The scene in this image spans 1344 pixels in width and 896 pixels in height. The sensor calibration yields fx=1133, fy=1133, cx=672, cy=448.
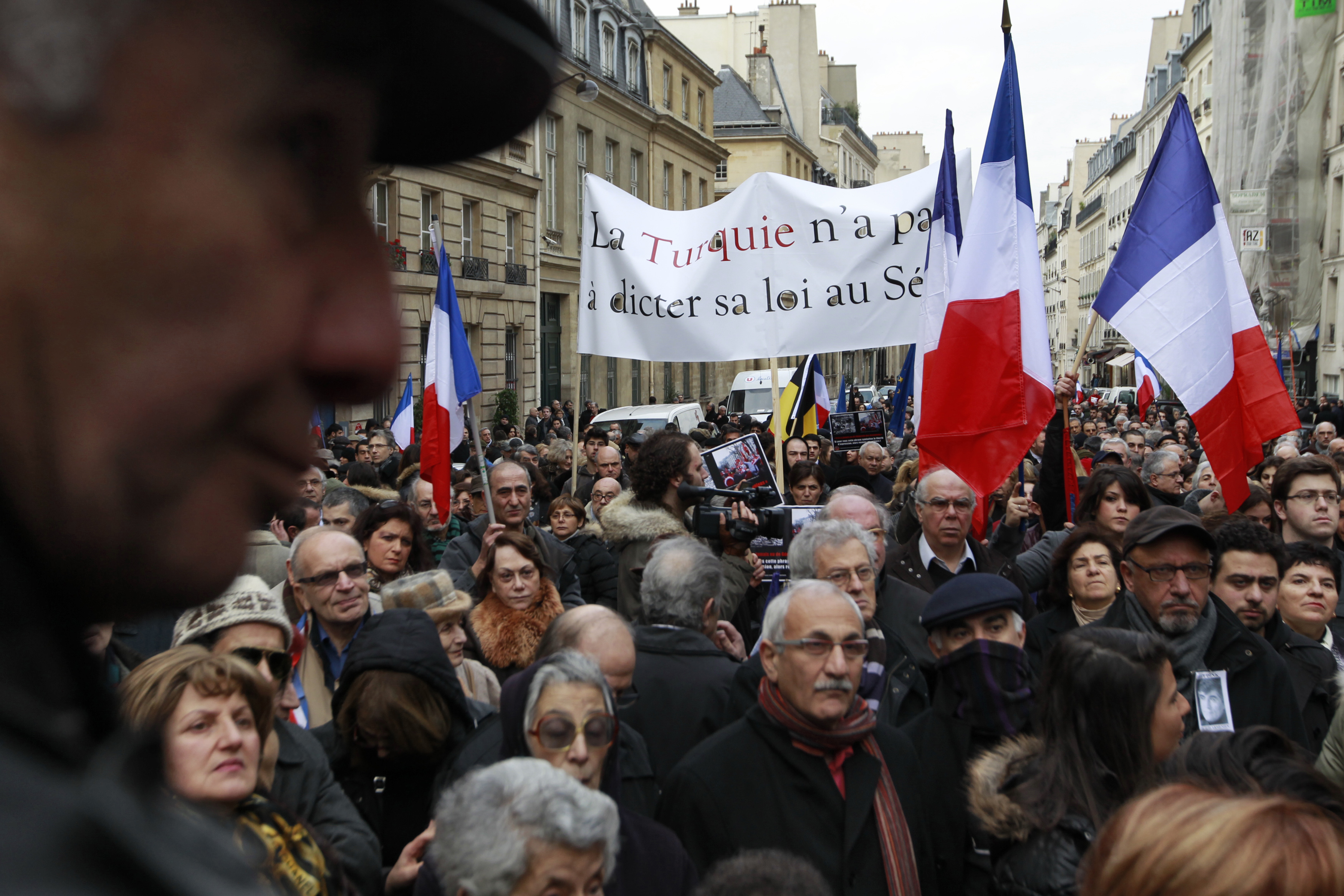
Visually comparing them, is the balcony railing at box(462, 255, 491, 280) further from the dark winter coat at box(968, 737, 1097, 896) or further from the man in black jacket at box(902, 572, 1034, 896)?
the dark winter coat at box(968, 737, 1097, 896)

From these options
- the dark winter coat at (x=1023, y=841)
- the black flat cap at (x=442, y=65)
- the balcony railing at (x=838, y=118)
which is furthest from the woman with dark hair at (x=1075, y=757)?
the balcony railing at (x=838, y=118)

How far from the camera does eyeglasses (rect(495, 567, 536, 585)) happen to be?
15.7 feet

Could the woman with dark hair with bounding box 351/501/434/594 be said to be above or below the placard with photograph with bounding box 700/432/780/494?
below

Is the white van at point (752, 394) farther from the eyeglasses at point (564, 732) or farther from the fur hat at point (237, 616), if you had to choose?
the eyeglasses at point (564, 732)

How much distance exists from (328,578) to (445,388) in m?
3.59

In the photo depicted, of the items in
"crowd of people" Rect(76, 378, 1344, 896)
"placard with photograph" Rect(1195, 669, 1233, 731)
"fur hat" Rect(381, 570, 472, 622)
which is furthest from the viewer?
"fur hat" Rect(381, 570, 472, 622)

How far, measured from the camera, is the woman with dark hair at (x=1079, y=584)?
14.9ft

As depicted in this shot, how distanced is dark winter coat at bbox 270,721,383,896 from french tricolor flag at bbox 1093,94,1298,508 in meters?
4.36

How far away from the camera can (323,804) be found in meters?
2.96

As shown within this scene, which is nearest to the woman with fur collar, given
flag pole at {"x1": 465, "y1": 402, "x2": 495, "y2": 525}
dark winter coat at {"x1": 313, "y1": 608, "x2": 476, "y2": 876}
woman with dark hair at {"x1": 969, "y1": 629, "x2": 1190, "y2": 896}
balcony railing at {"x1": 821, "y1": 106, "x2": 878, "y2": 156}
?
dark winter coat at {"x1": 313, "y1": 608, "x2": 476, "y2": 876}

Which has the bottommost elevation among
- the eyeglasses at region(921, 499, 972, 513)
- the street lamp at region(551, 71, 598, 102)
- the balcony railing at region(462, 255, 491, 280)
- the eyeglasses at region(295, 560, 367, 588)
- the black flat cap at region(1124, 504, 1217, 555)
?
the eyeglasses at region(295, 560, 367, 588)

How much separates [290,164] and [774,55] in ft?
225

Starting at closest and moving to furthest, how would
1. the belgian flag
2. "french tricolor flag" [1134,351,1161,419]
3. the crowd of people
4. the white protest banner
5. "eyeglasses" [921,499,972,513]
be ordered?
the crowd of people < "eyeglasses" [921,499,972,513] < the white protest banner < the belgian flag < "french tricolor flag" [1134,351,1161,419]

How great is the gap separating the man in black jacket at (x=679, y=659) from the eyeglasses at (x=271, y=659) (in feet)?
3.53
